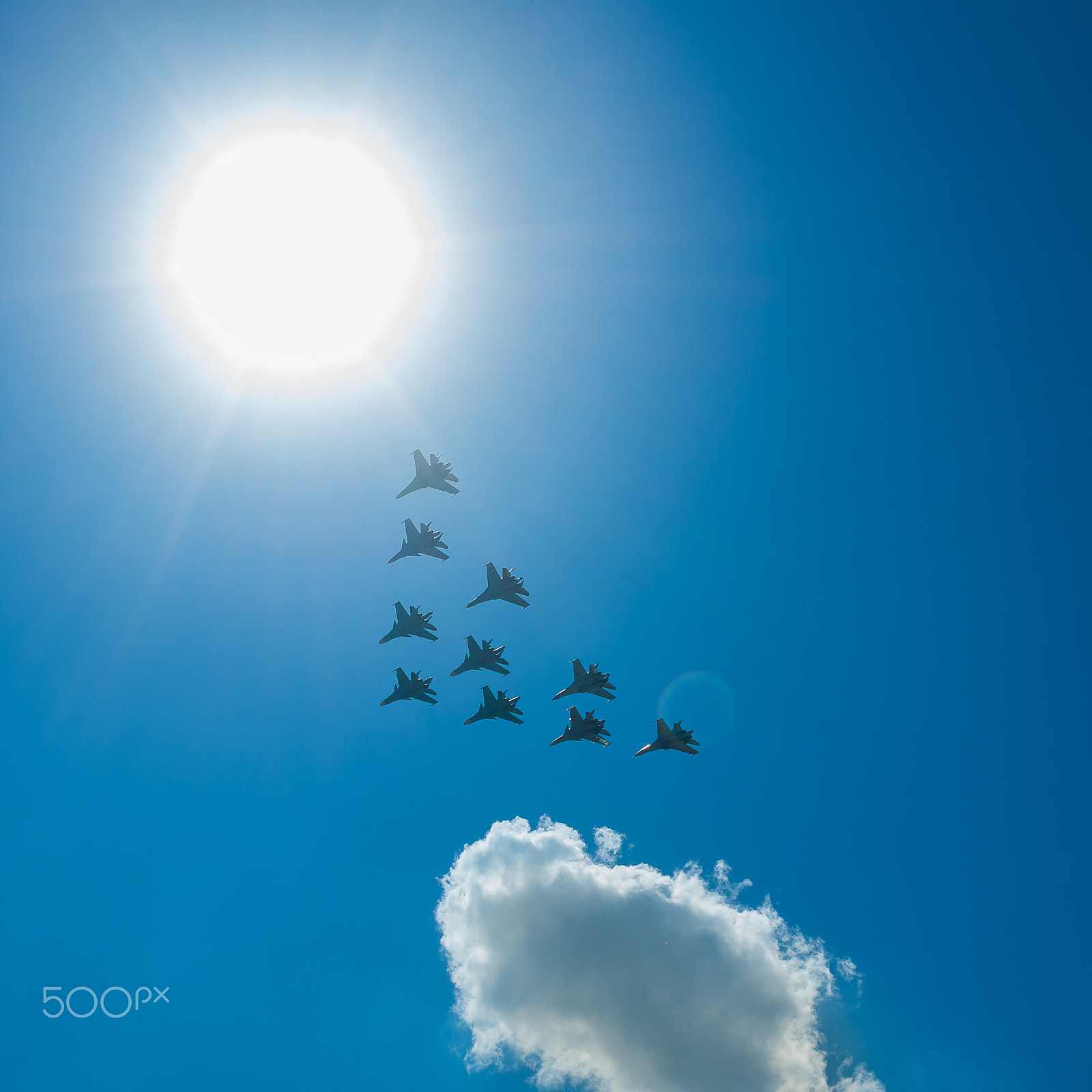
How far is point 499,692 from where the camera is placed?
6531cm

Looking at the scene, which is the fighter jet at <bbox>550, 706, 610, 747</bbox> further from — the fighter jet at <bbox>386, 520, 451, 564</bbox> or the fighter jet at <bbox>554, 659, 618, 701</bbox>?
the fighter jet at <bbox>386, 520, 451, 564</bbox>

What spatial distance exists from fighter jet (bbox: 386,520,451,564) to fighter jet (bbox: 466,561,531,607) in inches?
242

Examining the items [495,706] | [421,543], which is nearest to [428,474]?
[421,543]

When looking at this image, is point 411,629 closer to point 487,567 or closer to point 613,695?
point 487,567

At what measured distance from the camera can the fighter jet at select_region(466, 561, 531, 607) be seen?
214ft

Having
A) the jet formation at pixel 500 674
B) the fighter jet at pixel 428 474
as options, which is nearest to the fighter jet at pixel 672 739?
the jet formation at pixel 500 674

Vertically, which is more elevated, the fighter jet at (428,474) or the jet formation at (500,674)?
the fighter jet at (428,474)

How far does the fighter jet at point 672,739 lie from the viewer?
6344 cm

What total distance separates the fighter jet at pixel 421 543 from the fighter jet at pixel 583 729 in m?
21.5

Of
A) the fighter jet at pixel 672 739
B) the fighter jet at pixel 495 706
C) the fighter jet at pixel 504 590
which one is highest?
the fighter jet at pixel 504 590

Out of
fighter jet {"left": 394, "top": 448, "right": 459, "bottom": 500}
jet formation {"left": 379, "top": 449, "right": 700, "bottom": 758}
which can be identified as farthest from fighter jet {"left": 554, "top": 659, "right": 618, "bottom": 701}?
fighter jet {"left": 394, "top": 448, "right": 459, "bottom": 500}

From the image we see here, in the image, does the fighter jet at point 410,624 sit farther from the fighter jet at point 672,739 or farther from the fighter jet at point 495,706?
the fighter jet at point 672,739

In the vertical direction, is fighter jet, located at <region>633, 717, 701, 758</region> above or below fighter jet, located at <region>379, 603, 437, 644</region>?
below

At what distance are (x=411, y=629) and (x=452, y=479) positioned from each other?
16.5 metres
